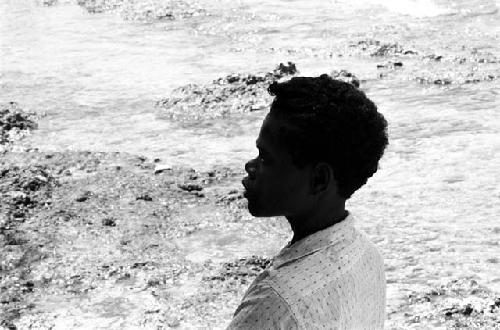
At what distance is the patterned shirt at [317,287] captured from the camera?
1.38m

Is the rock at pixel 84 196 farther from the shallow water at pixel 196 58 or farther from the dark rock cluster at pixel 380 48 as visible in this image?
the dark rock cluster at pixel 380 48

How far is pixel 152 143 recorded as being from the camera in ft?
23.5

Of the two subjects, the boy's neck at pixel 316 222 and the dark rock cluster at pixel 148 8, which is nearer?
the boy's neck at pixel 316 222

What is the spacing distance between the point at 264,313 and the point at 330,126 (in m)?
0.36

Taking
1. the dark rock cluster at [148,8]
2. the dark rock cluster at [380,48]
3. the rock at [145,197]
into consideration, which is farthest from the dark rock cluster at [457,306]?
the dark rock cluster at [148,8]

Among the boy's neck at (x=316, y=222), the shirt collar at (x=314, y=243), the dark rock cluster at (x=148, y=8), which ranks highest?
the boy's neck at (x=316, y=222)

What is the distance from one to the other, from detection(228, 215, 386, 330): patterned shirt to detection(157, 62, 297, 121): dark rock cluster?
20.5 feet

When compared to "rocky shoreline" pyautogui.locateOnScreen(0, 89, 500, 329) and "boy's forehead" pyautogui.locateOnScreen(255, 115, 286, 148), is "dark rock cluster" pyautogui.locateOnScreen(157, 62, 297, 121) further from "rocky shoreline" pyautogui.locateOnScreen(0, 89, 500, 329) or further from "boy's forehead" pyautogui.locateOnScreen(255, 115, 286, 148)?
"boy's forehead" pyautogui.locateOnScreen(255, 115, 286, 148)

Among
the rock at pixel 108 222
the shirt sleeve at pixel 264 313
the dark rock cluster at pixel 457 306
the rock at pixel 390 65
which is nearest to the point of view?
the shirt sleeve at pixel 264 313

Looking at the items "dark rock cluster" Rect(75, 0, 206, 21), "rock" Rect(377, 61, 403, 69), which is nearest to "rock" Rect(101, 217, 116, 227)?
"rock" Rect(377, 61, 403, 69)

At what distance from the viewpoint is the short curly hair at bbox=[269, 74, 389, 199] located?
58.2 inches

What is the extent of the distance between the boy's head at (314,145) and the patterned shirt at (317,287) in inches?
3.3

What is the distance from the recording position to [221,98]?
8.16 metres

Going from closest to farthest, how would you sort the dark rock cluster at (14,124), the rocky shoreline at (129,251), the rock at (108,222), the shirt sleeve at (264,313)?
the shirt sleeve at (264,313) < the rocky shoreline at (129,251) < the rock at (108,222) < the dark rock cluster at (14,124)
